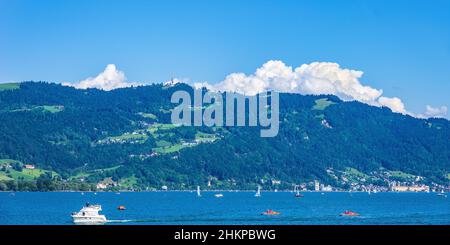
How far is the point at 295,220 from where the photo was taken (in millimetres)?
142875

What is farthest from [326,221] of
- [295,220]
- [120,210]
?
[120,210]
